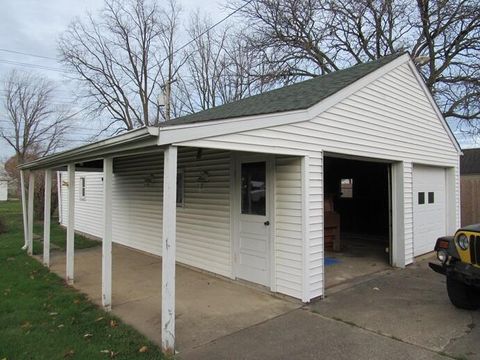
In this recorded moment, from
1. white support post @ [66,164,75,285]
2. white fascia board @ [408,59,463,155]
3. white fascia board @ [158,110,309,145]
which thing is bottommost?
white support post @ [66,164,75,285]

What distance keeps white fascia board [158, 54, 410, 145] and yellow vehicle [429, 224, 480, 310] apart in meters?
2.52

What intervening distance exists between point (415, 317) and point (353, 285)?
1626 millimetres

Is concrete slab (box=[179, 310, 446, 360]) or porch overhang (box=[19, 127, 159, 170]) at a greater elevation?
porch overhang (box=[19, 127, 159, 170])

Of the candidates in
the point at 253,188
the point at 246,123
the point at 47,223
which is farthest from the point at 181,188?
the point at 246,123

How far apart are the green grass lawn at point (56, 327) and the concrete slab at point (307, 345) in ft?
2.40

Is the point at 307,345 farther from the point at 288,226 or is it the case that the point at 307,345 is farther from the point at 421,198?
the point at 421,198

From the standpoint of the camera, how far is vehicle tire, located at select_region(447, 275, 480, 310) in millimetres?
5004

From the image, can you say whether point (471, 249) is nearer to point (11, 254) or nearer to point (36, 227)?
point (11, 254)

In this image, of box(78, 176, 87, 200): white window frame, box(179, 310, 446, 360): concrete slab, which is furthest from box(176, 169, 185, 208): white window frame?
box(78, 176, 87, 200): white window frame

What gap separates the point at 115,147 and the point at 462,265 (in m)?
4.49

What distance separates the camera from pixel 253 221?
630 centimetres

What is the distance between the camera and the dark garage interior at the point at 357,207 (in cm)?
988

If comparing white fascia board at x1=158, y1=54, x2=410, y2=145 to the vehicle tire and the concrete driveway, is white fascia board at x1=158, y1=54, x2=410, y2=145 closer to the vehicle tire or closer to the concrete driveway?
the concrete driveway

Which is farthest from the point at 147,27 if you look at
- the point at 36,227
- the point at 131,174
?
the point at 131,174
